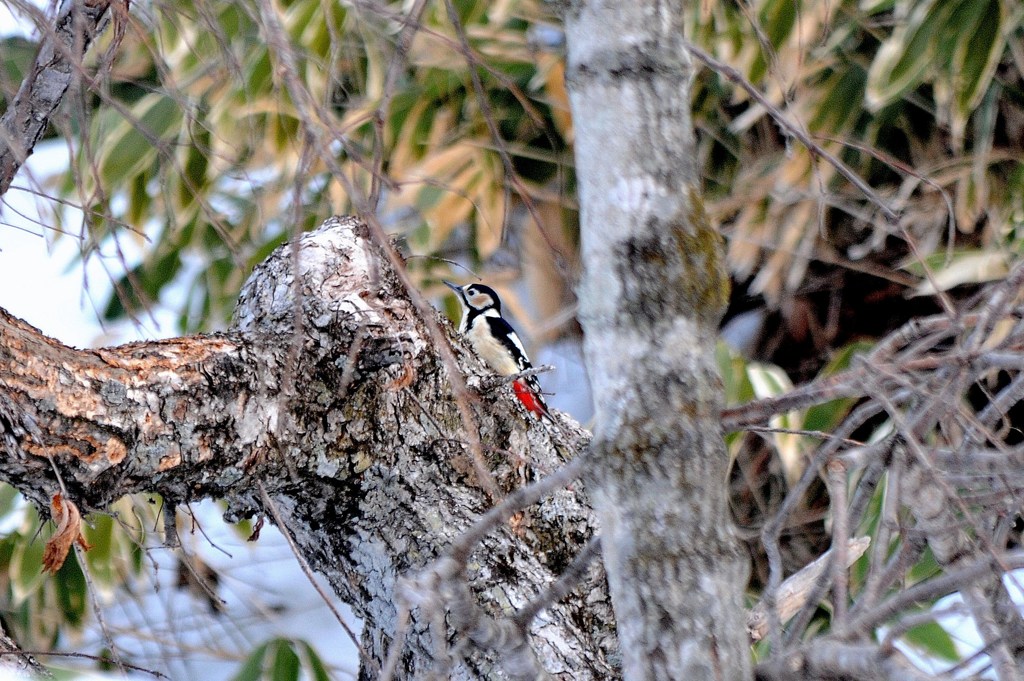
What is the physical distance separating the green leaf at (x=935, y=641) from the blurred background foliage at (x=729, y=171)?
1.30 ft

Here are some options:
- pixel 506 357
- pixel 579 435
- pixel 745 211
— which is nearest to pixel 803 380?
pixel 745 211

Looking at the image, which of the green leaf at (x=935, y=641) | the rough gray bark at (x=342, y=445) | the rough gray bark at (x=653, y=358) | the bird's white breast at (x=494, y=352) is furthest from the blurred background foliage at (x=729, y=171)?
the rough gray bark at (x=653, y=358)

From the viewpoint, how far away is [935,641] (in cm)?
183

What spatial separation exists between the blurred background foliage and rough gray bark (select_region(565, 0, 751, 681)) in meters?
1.39

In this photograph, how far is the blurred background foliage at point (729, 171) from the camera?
7.16 ft

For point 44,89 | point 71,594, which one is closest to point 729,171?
point 71,594

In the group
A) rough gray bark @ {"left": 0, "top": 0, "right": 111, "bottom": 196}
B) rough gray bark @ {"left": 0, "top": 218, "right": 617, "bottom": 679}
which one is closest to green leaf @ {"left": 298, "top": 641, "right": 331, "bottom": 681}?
rough gray bark @ {"left": 0, "top": 218, "right": 617, "bottom": 679}

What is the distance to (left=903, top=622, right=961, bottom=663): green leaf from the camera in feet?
5.99

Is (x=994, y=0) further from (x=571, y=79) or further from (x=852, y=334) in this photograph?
(x=571, y=79)

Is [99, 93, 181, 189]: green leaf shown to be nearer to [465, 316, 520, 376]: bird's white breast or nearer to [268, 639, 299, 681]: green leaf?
[465, 316, 520, 376]: bird's white breast

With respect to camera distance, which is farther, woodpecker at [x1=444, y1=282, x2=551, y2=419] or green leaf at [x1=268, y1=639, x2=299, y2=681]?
woodpecker at [x1=444, y1=282, x2=551, y2=419]

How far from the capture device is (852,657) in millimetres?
582

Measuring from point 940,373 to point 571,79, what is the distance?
0.97 ft

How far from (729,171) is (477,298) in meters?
0.78
